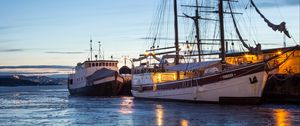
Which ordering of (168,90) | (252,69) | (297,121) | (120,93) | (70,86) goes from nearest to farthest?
1. (297,121)
2. (252,69)
3. (168,90)
4. (120,93)
5. (70,86)

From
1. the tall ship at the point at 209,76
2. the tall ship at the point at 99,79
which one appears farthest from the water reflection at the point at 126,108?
the tall ship at the point at 99,79

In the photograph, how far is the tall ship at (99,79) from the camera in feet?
275

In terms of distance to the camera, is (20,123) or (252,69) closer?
(20,123)

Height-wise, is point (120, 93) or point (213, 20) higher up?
point (213, 20)

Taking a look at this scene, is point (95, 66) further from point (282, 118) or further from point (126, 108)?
point (282, 118)

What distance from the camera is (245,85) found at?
4756 centimetres

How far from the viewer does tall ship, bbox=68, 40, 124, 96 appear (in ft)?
275

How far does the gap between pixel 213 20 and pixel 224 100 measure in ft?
59.2

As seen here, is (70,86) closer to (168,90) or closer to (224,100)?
(168,90)

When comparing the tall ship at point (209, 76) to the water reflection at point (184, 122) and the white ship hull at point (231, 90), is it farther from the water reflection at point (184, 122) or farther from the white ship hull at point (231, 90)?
the water reflection at point (184, 122)

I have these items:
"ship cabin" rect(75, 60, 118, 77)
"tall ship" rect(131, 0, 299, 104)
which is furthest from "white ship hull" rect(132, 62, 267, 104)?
"ship cabin" rect(75, 60, 118, 77)

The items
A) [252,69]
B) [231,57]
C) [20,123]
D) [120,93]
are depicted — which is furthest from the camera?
[120,93]

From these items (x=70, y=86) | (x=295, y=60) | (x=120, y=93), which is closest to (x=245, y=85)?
(x=295, y=60)

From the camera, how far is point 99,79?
83500mm
